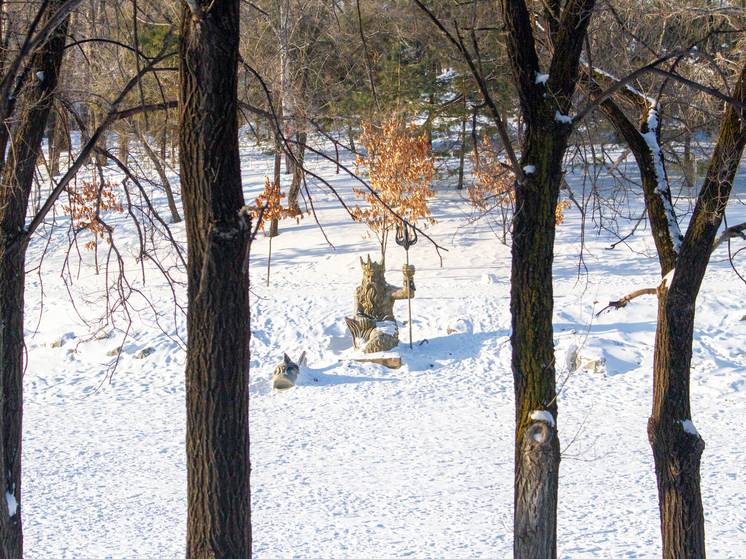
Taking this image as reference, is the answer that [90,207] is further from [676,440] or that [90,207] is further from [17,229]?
[676,440]

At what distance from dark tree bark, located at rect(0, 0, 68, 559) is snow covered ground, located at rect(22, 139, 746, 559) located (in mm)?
2467

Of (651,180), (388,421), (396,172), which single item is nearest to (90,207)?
(388,421)

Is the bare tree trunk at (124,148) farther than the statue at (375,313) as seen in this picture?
No

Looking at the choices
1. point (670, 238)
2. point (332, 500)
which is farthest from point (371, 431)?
point (670, 238)

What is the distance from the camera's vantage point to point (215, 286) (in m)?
3.80

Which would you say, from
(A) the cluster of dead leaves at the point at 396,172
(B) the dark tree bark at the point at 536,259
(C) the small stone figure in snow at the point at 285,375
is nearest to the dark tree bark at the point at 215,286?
(B) the dark tree bark at the point at 536,259

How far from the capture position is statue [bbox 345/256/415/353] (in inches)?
593

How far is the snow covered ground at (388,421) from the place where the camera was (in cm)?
934

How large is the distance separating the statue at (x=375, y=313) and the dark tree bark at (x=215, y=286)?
36.4ft

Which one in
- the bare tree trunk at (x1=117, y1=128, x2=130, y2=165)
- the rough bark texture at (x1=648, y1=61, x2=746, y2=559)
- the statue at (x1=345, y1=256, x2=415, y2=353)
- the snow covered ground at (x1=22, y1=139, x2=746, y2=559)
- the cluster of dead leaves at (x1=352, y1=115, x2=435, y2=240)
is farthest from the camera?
the cluster of dead leaves at (x1=352, y1=115, x2=435, y2=240)

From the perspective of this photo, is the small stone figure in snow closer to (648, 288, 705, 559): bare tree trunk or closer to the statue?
the statue

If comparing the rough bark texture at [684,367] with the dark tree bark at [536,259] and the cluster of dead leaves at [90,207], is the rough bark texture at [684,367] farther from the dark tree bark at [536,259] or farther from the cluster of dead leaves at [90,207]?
the cluster of dead leaves at [90,207]

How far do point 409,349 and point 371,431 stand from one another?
2.99 meters

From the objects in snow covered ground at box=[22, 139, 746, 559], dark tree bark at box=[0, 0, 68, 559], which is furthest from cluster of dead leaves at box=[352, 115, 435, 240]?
dark tree bark at box=[0, 0, 68, 559]
